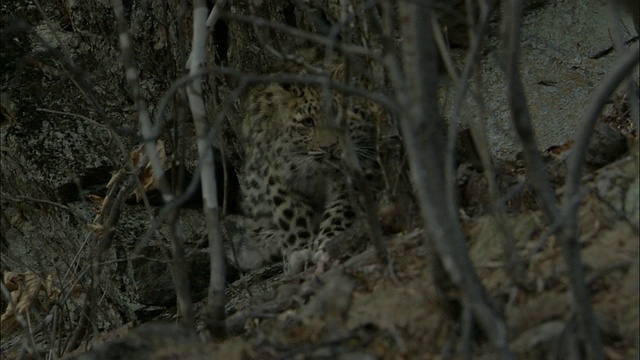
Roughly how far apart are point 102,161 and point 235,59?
1.16m

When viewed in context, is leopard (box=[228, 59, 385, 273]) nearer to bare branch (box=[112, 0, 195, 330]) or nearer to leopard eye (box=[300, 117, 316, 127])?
leopard eye (box=[300, 117, 316, 127])

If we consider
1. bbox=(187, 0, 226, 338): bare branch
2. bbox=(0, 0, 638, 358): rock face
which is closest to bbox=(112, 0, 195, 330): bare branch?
bbox=(187, 0, 226, 338): bare branch

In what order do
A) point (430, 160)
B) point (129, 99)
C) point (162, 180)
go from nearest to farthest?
point (430, 160), point (162, 180), point (129, 99)

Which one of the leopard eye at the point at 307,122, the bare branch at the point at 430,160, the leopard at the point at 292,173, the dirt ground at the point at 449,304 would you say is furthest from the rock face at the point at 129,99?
the bare branch at the point at 430,160

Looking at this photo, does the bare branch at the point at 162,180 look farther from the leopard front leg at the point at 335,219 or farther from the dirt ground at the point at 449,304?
the leopard front leg at the point at 335,219

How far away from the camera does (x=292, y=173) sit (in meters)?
6.76

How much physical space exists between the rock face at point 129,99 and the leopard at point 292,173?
25cm

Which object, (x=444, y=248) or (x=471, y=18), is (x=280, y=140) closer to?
(x=471, y=18)

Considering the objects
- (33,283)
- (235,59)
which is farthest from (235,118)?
(33,283)

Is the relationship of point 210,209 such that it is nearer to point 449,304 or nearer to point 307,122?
point 449,304

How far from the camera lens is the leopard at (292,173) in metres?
6.38

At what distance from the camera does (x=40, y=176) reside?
769cm

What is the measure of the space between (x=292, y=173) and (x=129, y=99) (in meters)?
1.56

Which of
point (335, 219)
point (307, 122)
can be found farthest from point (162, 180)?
point (307, 122)
